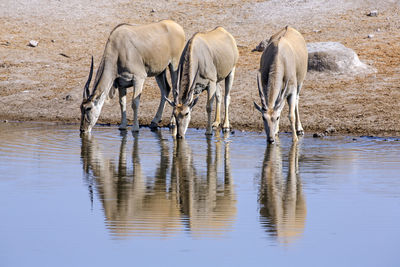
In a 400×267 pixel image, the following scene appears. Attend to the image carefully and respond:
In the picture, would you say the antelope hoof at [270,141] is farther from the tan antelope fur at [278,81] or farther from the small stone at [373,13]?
the small stone at [373,13]

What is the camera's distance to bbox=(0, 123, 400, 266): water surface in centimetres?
616

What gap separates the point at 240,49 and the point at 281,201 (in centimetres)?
1538

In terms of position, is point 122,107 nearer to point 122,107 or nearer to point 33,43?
point 122,107

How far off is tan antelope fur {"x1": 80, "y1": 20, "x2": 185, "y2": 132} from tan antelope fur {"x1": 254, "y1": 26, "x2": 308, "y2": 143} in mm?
2202

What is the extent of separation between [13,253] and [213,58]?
9.40 m

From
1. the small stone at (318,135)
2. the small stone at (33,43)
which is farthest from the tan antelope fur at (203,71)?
the small stone at (33,43)

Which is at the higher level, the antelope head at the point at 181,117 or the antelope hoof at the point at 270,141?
the antelope head at the point at 181,117

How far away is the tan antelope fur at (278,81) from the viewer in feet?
42.7

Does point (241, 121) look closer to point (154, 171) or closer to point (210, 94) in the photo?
point (210, 94)

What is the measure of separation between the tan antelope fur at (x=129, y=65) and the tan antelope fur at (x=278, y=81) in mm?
2202

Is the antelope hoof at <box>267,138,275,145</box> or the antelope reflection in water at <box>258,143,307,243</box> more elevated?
the antelope reflection in water at <box>258,143,307,243</box>

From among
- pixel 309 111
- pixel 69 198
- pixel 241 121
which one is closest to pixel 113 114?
pixel 241 121

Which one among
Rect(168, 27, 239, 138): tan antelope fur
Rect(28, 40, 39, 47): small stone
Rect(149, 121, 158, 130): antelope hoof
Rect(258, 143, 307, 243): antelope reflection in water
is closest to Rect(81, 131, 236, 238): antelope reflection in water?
Rect(258, 143, 307, 243): antelope reflection in water

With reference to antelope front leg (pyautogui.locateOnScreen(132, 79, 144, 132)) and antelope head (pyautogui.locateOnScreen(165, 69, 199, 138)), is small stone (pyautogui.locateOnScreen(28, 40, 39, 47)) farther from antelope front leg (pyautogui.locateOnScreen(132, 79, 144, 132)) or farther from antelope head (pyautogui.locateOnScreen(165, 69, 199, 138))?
antelope head (pyautogui.locateOnScreen(165, 69, 199, 138))
